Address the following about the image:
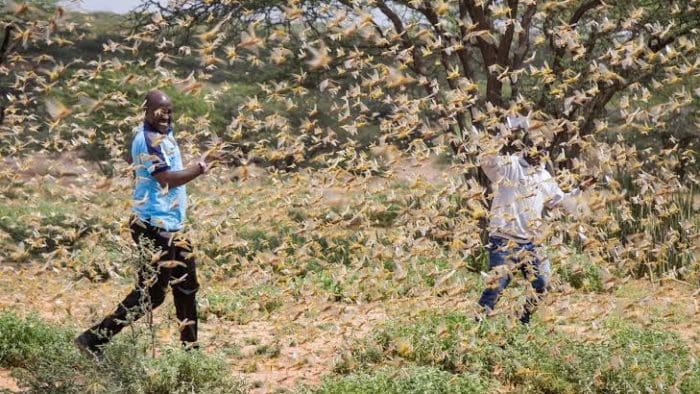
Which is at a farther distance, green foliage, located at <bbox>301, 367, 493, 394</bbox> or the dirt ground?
the dirt ground

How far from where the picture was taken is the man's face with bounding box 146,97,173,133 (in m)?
6.38

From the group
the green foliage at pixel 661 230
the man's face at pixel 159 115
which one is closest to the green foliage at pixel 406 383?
the man's face at pixel 159 115

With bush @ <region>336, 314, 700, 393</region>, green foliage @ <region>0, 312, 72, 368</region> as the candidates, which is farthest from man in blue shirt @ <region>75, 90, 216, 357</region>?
bush @ <region>336, 314, 700, 393</region>

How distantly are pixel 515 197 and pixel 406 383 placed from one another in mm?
1641

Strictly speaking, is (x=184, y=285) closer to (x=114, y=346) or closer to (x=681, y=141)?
(x=114, y=346)

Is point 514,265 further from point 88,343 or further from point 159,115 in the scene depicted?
point 88,343

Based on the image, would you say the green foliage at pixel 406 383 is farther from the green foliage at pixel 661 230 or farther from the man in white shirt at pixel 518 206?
the green foliage at pixel 661 230

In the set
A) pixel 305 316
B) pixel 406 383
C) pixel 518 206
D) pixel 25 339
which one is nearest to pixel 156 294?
pixel 25 339

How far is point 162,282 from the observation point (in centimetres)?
643

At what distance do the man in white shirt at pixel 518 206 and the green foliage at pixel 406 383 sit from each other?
0.86 meters

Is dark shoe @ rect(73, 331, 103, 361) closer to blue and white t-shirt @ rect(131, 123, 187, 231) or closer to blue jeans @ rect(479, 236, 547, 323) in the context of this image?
blue and white t-shirt @ rect(131, 123, 187, 231)

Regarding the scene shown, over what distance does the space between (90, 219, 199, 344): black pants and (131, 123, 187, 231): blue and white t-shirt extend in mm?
87

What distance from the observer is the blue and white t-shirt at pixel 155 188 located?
6.29 metres

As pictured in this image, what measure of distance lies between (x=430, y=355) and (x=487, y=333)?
50 centimetres
